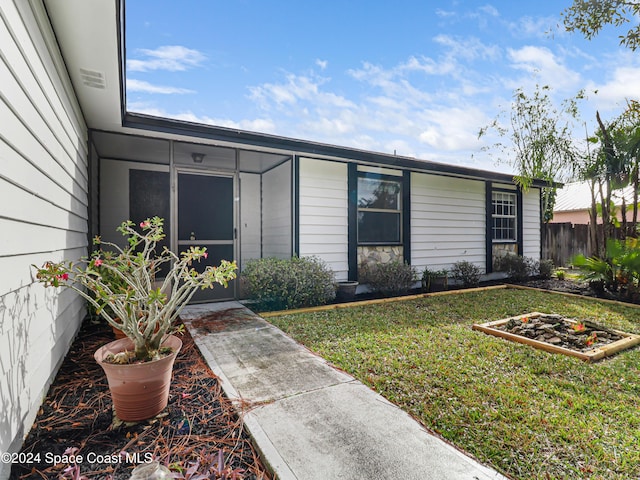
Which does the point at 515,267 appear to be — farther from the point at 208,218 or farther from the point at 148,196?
the point at 148,196

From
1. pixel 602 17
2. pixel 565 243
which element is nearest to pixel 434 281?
pixel 602 17

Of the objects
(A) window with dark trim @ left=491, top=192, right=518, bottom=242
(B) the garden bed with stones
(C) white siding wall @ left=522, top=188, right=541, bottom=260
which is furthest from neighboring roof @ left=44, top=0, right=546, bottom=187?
(C) white siding wall @ left=522, top=188, right=541, bottom=260

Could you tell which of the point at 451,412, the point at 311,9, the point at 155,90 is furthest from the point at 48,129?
the point at 311,9

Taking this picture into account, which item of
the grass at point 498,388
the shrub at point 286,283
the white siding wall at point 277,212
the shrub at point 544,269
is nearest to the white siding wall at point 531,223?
the shrub at point 544,269

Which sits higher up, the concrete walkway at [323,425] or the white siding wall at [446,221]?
the white siding wall at [446,221]

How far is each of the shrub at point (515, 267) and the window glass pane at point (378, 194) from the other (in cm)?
356

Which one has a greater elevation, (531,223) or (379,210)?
(379,210)

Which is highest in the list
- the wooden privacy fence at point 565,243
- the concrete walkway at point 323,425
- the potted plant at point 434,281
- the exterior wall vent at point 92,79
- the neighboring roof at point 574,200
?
the neighboring roof at point 574,200

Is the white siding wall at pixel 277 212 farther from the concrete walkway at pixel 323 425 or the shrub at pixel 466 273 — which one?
the shrub at pixel 466 273

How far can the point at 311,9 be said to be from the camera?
628 cm

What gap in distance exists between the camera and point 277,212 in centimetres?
624

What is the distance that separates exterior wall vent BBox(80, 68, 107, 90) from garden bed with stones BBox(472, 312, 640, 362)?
497 cm

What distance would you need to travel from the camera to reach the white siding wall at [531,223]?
8.70 m

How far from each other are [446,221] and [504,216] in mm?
2270
